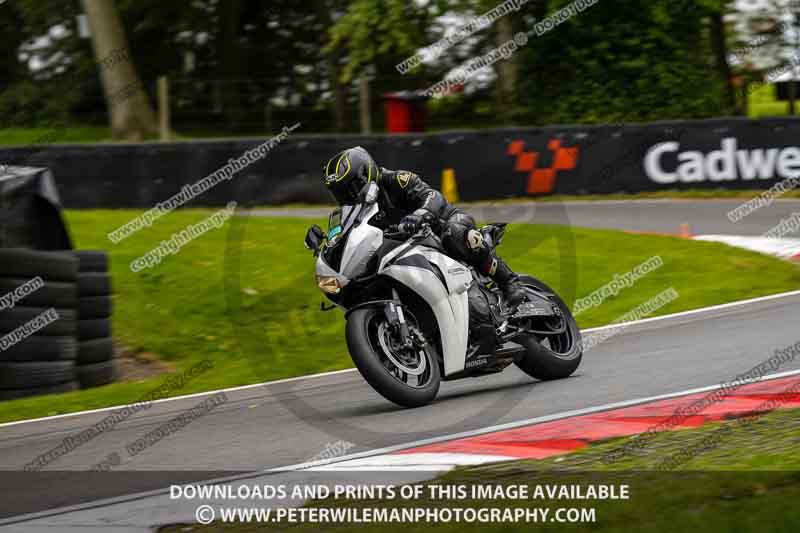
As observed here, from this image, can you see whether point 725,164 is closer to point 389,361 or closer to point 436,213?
point 436,213

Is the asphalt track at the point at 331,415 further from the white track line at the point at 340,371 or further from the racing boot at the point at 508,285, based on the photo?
the racing boot at the point at 508,285

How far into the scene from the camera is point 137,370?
34.6ft

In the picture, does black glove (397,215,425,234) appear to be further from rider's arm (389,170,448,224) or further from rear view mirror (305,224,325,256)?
rear view mirror (305,224,325,256)

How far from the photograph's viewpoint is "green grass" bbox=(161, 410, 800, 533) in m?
4.48

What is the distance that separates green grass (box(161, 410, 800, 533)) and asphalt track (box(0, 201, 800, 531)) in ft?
3.47

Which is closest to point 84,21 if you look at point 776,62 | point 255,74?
point 255,74

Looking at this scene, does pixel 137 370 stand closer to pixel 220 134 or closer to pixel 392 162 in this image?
pixel 392 162

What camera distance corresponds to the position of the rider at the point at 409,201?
7621 millimetres

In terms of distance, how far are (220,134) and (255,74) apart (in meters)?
9.14

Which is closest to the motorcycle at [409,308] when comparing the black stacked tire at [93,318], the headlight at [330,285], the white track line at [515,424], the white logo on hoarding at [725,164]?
the headlight at [330,285]

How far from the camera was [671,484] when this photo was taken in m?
5.12

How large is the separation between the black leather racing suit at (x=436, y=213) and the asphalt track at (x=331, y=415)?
3.24 feet

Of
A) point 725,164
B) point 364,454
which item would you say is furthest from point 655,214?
point 364,454

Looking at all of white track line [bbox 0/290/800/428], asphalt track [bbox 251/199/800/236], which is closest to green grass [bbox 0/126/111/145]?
asphalt track [bbox 251/199/800/236]
